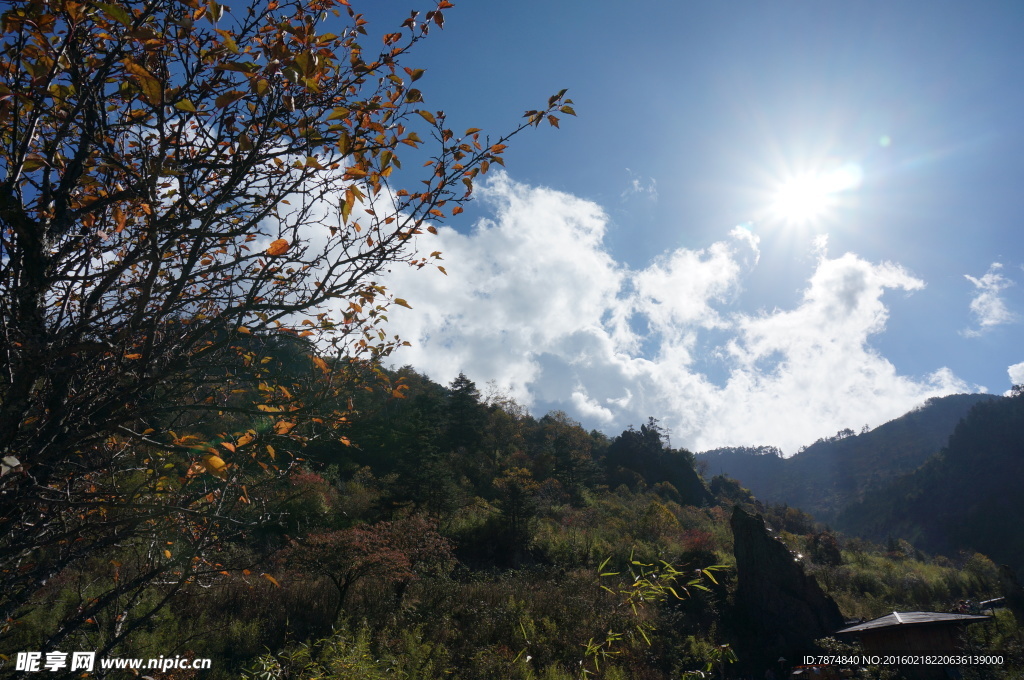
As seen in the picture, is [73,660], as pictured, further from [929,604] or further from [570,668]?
[929,604]

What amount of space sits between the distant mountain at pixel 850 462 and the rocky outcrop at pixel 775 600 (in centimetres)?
7909

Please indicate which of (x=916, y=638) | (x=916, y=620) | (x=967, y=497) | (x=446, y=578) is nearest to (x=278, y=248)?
(x=446, y=578)

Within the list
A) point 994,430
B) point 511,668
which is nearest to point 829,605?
point 511,668

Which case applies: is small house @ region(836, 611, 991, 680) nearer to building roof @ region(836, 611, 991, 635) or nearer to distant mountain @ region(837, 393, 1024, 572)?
building roof @ region(836, 611, 991, 635)

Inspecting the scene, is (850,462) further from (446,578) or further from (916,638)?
(446,578)

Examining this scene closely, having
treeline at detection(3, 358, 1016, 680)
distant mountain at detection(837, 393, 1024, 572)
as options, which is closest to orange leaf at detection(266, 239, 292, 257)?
treeline at detection(3, 358, 1016, 680)

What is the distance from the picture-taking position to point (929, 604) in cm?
1561

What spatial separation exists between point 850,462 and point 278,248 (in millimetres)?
125659

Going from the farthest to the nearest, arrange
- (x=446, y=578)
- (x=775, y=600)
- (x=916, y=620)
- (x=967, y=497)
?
(x=967, y=497) → (x=775, y=600) → (x=446, y=578) → (x=916, y=620)

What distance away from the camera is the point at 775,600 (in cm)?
1329

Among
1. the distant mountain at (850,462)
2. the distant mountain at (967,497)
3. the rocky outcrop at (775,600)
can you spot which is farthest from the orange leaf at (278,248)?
the distant mountain at (850,462)

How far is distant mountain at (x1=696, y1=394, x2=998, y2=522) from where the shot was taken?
8488 cm

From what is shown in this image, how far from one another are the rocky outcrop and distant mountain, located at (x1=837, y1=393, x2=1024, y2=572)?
4501 cm

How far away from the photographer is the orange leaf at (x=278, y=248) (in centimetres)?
178
